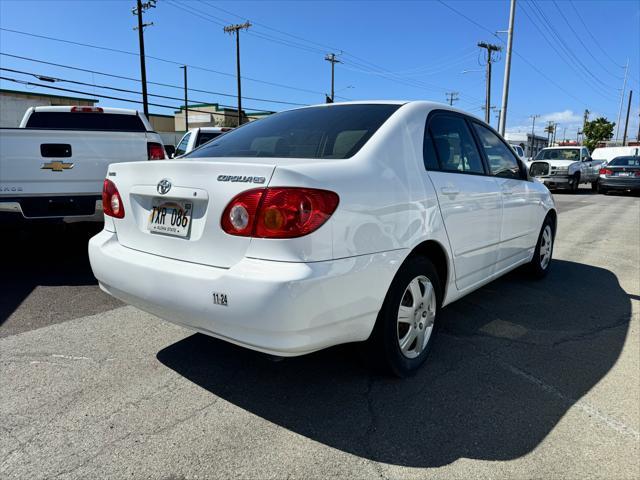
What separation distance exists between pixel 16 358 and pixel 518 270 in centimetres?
487

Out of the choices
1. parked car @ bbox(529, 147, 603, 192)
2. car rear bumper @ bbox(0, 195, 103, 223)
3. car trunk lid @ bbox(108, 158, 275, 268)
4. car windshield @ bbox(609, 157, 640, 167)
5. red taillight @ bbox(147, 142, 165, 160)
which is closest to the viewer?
car trunk lid @ bbox(108, 158, 275, 268)

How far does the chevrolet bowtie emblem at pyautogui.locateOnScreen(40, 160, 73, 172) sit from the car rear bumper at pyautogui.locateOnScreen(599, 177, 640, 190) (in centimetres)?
1938

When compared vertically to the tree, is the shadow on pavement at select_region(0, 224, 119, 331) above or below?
below

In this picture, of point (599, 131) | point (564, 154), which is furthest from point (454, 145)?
point (599, 131)

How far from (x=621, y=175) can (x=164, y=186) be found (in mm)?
20144

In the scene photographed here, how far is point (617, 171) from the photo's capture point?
18375mm

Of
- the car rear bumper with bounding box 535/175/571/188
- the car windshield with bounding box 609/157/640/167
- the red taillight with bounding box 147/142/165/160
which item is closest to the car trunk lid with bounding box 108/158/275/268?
the red taillight with bounding box 147/142/165/160

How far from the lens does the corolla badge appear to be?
2.49 meters

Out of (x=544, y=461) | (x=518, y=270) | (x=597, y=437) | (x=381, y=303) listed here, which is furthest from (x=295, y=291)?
(x=518, y=270)

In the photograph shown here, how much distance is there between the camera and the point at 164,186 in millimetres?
2506

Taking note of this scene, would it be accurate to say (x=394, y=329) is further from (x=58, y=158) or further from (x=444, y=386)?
(x=58, y=158)

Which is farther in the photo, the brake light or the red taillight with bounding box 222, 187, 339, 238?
the brake light

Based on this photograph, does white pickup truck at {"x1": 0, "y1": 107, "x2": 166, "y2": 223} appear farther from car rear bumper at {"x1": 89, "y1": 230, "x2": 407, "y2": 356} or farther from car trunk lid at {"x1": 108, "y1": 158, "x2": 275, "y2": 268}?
car rear bumper at {"x1": 89, "y1": 230, "x2": 407, "y2": 356}

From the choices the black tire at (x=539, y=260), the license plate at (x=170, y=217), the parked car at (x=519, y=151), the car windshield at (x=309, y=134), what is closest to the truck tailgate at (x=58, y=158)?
the car windshield at (x=309, y=134)
